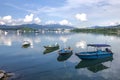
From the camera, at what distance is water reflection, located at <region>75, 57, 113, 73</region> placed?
45.5 metres

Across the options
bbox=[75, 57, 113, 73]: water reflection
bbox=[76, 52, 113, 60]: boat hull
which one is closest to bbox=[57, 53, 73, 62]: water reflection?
bbox=[76, 52, 113, 60]: boat hull

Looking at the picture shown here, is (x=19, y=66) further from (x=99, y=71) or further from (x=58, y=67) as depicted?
(x=99, y=71)

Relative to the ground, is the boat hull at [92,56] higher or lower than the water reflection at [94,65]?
higher

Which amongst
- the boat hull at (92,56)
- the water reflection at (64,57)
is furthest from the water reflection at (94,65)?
the water reflection at (64,57)

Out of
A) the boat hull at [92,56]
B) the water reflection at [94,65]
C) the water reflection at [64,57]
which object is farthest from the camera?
the water reflection at [64,57]

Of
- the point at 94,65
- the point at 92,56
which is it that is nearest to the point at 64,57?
the point at 92,56

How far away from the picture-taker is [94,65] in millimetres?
49312

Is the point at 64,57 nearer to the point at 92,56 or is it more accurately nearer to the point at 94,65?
the point at 92,56

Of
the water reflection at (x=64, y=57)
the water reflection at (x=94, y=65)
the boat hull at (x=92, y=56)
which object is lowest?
the water reflection at (x=94, y=65)

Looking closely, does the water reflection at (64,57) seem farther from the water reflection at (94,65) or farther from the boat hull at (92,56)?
the water reflection at (94,65)

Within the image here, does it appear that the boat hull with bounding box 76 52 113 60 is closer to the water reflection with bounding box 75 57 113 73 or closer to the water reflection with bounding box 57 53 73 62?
the water reflection with bounding box 75 57 113 73

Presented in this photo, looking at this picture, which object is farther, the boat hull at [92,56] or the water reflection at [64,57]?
the water reflection at [64,57]

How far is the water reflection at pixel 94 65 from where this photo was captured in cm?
4553

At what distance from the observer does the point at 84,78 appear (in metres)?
36.0
